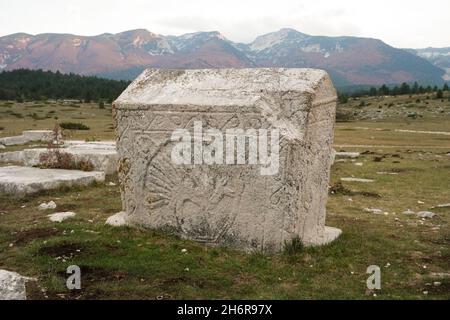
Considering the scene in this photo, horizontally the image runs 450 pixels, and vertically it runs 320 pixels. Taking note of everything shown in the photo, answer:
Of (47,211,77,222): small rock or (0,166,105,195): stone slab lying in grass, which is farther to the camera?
(0,166,105,195): stone slab lying in grass

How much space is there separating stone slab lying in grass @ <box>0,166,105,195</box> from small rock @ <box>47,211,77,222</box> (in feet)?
7.41

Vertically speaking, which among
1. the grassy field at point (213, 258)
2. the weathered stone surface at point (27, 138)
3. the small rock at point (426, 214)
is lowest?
the small rock at point (426, 214)

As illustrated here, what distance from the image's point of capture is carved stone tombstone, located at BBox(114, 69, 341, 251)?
827 centimetres

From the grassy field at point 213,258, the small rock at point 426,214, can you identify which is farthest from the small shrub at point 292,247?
the small rock at point 426,214

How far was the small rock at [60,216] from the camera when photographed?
10573mm

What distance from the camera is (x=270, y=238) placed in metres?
8.36

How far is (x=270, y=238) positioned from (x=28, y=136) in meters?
19.4

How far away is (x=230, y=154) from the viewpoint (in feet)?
28.0

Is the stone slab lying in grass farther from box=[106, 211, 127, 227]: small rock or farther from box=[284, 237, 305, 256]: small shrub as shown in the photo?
box=[284, 237, 305, 256]: small shrub

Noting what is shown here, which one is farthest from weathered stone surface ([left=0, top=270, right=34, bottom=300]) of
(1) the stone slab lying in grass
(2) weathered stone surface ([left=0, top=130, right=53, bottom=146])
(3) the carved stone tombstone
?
(2) weathered stone surface ([left=0, top=130, right=53, bottom=146])

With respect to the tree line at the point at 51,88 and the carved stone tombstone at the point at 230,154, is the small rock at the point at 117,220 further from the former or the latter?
the tree line at the point at 51,88

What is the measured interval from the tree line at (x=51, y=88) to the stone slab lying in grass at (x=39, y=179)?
61827 mm

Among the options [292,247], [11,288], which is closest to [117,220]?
[292,247]
